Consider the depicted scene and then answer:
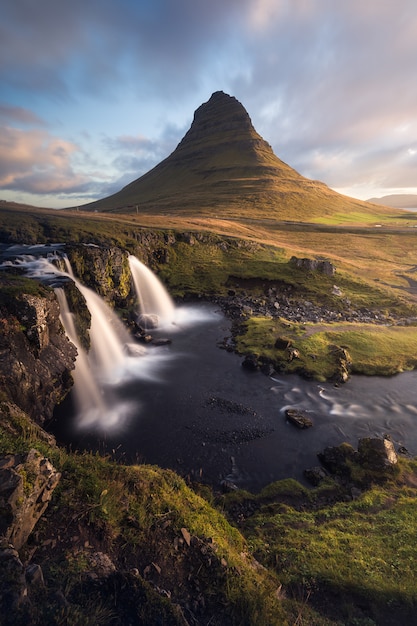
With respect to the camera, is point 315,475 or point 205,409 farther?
point 205,409

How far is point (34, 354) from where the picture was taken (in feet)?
70.0

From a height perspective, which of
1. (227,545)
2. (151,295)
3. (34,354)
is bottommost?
(151,295)

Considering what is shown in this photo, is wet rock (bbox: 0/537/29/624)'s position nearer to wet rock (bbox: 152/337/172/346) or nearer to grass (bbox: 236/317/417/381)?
grass (bbox: 236/317/417/381)

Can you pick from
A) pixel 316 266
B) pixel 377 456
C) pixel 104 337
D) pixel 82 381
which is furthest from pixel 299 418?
pixel 316 266

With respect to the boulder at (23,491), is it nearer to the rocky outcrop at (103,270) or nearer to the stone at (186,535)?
the stone at (186,535)

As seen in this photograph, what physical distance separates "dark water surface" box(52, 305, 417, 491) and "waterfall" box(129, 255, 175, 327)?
1483cm

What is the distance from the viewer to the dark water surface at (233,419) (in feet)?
62.9

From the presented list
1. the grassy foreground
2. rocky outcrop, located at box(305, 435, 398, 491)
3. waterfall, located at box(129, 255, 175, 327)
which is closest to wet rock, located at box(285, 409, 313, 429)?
rocky outcrop, located at box(305, 435, 398, 491)

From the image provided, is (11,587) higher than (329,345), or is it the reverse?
(11,587)

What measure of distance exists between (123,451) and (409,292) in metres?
58.9

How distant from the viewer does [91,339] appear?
31359 millimetres

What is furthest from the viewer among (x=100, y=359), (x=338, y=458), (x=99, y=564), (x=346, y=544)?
(x=100, y=359)

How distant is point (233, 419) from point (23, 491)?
666 inches

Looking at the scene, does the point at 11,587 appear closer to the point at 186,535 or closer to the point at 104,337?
the point at 186,535
